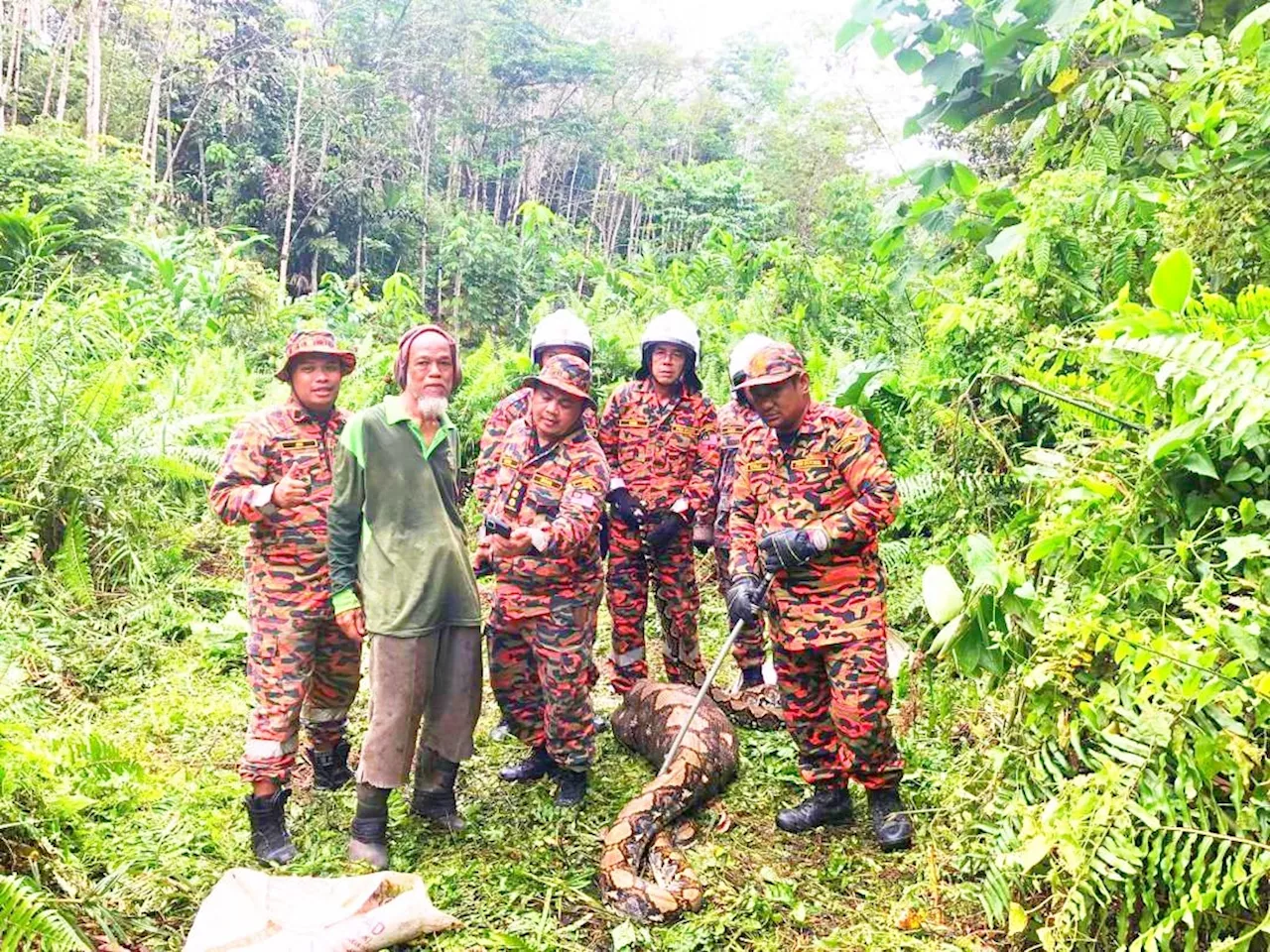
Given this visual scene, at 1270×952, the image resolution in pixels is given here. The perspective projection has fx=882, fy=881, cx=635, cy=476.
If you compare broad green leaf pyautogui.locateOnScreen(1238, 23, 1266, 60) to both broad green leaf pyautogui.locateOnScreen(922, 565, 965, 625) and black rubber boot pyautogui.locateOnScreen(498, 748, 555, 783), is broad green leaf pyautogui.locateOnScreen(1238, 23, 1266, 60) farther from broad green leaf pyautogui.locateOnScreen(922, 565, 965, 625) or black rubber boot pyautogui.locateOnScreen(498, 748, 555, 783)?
black rubber boot pyautogui.locateOnScreen(498, 748, 555, 783)

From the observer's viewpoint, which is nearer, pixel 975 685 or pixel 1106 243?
pixel 975 685

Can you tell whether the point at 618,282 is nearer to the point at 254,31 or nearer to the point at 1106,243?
the point at 1106,243

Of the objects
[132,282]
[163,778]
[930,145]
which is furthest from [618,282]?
[163,778]

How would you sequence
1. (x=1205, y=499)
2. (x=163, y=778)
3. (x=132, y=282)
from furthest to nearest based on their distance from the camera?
(x=132, y=282) → (x=163, y=778) → (x=1205, y=499)

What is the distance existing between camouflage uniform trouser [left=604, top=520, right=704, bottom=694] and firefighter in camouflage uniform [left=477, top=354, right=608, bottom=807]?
1139 mm

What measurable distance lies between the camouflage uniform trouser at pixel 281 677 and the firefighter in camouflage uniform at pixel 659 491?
6.37 feet

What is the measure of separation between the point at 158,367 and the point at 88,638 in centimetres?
429

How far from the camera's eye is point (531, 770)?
4430 millimetres

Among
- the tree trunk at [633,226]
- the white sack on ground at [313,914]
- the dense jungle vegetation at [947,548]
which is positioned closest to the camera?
the dense jungle vegetation at [947,548]

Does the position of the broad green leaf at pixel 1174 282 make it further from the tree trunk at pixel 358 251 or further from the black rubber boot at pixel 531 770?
the tree trunk at pixel 358 251

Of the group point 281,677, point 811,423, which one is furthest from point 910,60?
point 281,677

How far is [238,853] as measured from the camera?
353 cm

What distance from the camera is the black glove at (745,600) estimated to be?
3781 mm

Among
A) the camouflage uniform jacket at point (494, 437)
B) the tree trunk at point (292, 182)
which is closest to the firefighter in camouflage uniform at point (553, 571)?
the camouflage uniform jacket at point (494, 437)
